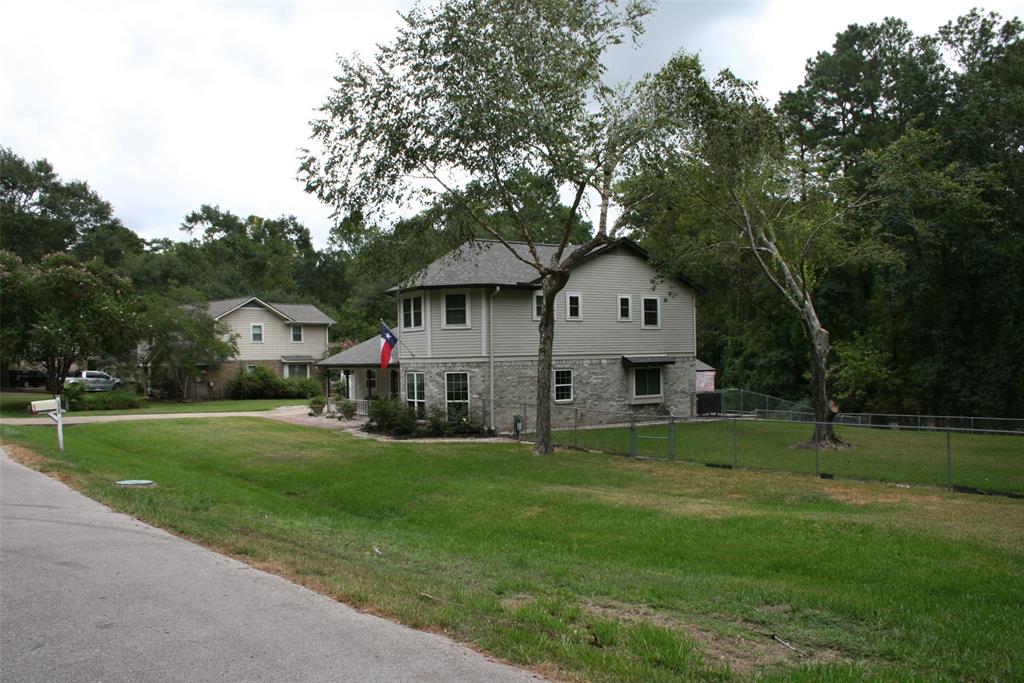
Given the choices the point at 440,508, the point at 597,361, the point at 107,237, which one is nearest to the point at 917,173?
the point at 597,361

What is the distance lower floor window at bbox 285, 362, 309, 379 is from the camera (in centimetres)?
5522

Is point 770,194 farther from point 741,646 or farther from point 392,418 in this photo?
point 741,646

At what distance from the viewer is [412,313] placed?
3014cm

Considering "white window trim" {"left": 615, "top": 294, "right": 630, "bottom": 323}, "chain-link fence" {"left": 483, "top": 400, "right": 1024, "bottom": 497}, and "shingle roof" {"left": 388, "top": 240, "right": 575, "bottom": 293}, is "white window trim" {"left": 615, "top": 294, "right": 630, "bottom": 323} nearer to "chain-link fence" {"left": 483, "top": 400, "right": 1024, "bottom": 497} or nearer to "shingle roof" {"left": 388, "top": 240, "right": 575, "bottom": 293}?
"shingle roof" {"left": 388, "top": 240, "right": 575, "bottom": 293}

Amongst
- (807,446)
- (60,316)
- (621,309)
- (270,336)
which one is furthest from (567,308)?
(270,336)

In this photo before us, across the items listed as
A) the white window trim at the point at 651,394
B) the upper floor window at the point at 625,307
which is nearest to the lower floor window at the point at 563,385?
the white window trim at the point at 651,394

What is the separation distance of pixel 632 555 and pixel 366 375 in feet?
90.1

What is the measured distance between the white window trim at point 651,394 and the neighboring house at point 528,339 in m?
0.04

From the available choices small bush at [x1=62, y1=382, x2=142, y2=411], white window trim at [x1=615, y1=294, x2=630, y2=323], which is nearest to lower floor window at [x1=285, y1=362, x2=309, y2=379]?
small bush at [x1=62, y1=382, x2=142, y2=411]

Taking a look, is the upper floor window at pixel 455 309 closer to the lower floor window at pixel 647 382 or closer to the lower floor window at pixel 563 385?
the lower floor window at pixel 563 385

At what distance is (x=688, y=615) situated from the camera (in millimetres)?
6570

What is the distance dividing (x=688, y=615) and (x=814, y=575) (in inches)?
126

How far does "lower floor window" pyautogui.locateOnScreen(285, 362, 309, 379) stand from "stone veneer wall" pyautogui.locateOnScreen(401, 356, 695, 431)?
2732cm

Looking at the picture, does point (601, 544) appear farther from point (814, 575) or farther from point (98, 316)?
point (98, 316)
